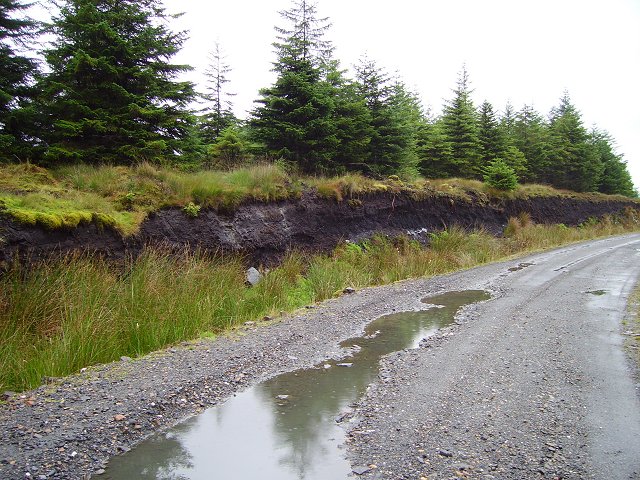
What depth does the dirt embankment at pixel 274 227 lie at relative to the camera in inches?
313

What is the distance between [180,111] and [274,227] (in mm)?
4336

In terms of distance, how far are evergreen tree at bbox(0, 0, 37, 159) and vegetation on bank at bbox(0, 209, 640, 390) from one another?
4837 mm

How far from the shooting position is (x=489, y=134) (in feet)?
88.2

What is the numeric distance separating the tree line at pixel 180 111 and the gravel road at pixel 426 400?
7.26 meters

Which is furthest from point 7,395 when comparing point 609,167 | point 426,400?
point 609,167

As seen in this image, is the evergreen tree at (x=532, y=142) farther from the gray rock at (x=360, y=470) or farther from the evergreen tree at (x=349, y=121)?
the gray rock at (x=360, y=470)

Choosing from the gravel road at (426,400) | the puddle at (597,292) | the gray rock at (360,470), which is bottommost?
the gray rock at (360,470)

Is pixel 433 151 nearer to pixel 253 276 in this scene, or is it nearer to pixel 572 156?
pixel 572 156

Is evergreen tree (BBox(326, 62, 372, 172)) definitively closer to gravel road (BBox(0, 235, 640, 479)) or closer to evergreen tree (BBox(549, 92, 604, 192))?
gravel road (BBox(0, 235, 640, 479))

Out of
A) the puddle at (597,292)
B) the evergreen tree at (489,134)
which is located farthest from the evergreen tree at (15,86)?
the evergreen tree at (489,134)

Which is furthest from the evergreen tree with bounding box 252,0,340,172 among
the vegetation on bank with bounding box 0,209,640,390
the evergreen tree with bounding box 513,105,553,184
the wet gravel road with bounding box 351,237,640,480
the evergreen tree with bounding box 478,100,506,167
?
the evergreen tree with bounding box 513,105,553,184

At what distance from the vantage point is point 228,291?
878 cm

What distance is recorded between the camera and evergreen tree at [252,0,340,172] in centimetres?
1537

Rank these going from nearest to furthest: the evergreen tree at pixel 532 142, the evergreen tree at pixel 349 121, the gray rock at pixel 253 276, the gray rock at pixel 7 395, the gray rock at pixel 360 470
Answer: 1. the gray rock at pixel 360 470
2. the gray rock at pixel 7 395
3. the gray rock at pixel 253 276
4. the evergreen tree at pixel 349 121
5. the evergreen tree at pixel 532 142
